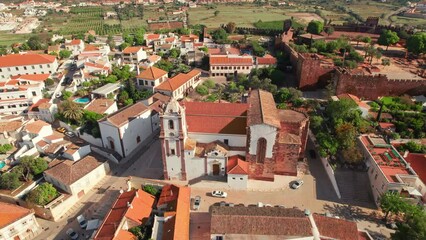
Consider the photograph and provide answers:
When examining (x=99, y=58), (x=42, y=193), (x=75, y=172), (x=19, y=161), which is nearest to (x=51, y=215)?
(x=42, y=193)

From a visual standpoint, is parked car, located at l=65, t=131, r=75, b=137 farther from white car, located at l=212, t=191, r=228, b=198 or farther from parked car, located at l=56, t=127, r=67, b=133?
white car, located at l=212, t=191, r=228, b=198

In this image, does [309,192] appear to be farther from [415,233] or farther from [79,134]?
[79,134]

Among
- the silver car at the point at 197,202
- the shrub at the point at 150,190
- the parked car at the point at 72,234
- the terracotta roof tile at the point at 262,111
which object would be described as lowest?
the parked car at the point at 72,234

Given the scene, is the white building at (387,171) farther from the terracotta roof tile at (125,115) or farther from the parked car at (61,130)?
the parked car at (61,130)

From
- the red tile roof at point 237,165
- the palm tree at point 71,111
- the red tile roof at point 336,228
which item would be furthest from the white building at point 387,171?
the palm tree at point 71,111

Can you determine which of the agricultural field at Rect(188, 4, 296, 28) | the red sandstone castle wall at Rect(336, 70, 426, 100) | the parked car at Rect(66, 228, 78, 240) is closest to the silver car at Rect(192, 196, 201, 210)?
the parked car at Rect(66, 228, 78, 240)

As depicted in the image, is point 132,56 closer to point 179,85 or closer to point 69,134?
point 179,85

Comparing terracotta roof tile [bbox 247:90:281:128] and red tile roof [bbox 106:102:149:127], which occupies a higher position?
terracotta roof tile [bbox 247:90:281:128]
